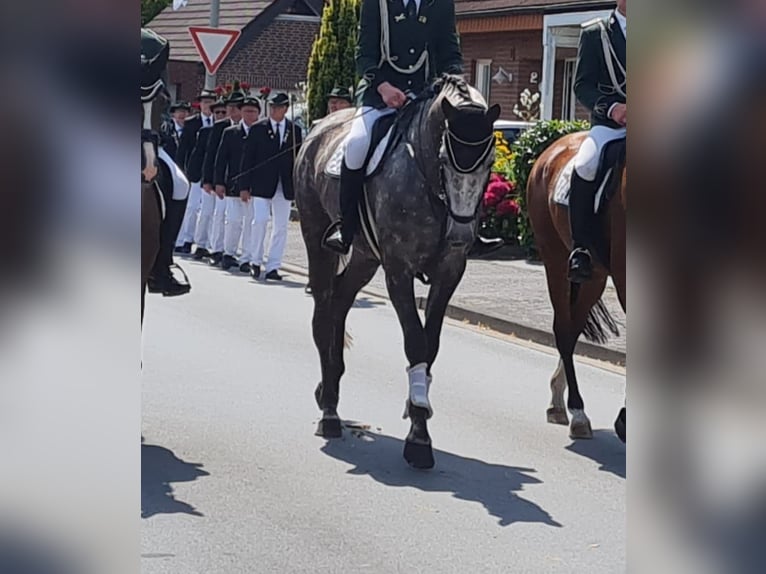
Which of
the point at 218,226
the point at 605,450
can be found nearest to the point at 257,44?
the point at 218,226

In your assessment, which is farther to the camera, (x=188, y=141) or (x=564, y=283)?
(x=188, y=141)

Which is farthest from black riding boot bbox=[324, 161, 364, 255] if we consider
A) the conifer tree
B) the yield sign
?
the conifer tree

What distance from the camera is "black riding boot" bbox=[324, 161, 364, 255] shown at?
7.06 meters

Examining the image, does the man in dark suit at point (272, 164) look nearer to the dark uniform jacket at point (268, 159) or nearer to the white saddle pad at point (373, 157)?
the dark uniform jacket at point (268, 159)

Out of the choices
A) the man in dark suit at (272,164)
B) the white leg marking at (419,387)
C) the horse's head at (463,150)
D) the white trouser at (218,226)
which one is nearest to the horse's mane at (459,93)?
the horse's head at (463,150)

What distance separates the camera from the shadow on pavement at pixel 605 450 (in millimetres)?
6996

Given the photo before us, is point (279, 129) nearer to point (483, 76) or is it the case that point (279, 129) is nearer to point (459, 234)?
point (459, 234)

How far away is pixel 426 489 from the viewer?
641 centimetres

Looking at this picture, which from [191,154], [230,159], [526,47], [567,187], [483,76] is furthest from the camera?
[483,76]

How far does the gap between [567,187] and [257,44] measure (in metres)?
35.3

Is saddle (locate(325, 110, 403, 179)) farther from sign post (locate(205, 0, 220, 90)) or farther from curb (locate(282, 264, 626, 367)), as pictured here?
sign post (locate(205, 0, 220, 90))

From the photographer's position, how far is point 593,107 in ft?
24.6

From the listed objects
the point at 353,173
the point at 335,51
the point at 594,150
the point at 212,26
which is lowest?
the point at 335,51

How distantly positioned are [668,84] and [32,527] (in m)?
0.90
